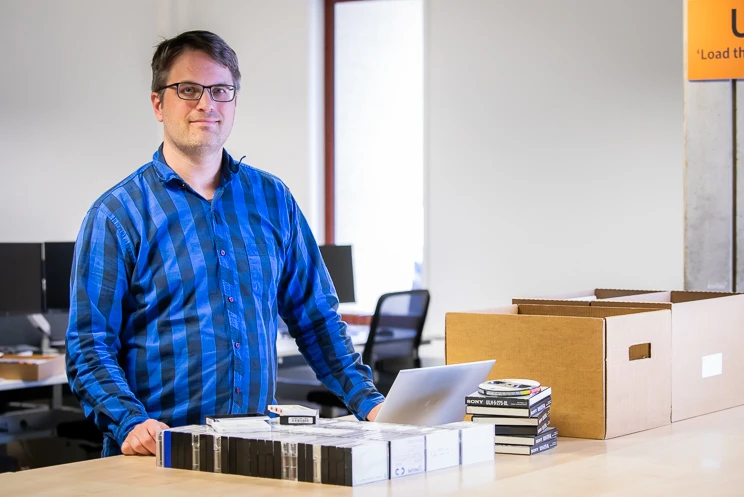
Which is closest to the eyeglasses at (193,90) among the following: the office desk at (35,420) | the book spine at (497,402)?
the book spine at (497,402)

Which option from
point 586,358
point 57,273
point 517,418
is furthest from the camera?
point 57,273

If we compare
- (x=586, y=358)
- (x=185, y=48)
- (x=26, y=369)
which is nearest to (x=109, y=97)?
(x=26, y=369)

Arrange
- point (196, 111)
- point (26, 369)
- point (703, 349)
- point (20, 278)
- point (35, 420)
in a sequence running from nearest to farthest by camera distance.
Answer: point (196, 111) < point (703, 349) < point (26, 369) < point (35, 420) < point (20, 278)

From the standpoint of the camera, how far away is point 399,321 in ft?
17.9

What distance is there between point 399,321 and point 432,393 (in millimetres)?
3488

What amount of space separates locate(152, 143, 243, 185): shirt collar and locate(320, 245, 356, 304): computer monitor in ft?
12.0

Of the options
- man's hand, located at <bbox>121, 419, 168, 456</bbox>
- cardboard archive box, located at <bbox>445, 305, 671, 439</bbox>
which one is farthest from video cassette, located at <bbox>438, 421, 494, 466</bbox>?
man's hand, located at <bbox>121, 419, 168, 456</bbox>

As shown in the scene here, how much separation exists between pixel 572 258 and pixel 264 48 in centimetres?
259

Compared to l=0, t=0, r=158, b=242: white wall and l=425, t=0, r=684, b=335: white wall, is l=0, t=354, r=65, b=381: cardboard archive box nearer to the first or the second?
l=0, t=0, r=158, b=242: white wall

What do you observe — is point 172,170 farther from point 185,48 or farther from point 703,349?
point 703,349

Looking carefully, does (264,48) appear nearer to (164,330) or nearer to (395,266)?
(395,266)

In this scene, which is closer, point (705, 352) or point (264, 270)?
point (264, 270)

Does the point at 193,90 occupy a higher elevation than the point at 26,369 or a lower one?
higher

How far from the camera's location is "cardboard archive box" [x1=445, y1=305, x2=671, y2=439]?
83.2 inches
